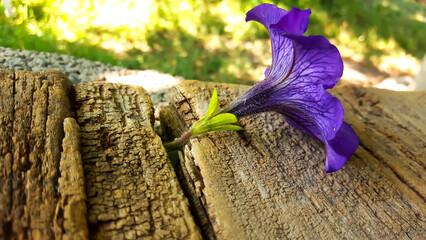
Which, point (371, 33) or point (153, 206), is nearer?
point (153, 206)

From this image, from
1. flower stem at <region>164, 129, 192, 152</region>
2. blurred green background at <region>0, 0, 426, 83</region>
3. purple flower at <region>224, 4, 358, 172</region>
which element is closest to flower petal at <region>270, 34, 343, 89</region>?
purple flower at <region>224, 4, 358, 172</region>

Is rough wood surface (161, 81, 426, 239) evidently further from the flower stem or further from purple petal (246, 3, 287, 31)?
purple petal (246, 3, 287, 31)

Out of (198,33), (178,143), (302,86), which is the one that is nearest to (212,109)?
(178,143)

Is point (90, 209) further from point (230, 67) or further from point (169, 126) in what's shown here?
point (230, 67)

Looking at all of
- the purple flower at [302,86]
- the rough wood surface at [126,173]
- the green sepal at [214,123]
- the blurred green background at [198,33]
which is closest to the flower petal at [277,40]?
the purple flower at [302,86]

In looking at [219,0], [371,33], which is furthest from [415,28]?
[219,0]

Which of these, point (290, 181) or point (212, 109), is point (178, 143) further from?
point (290, 181)
